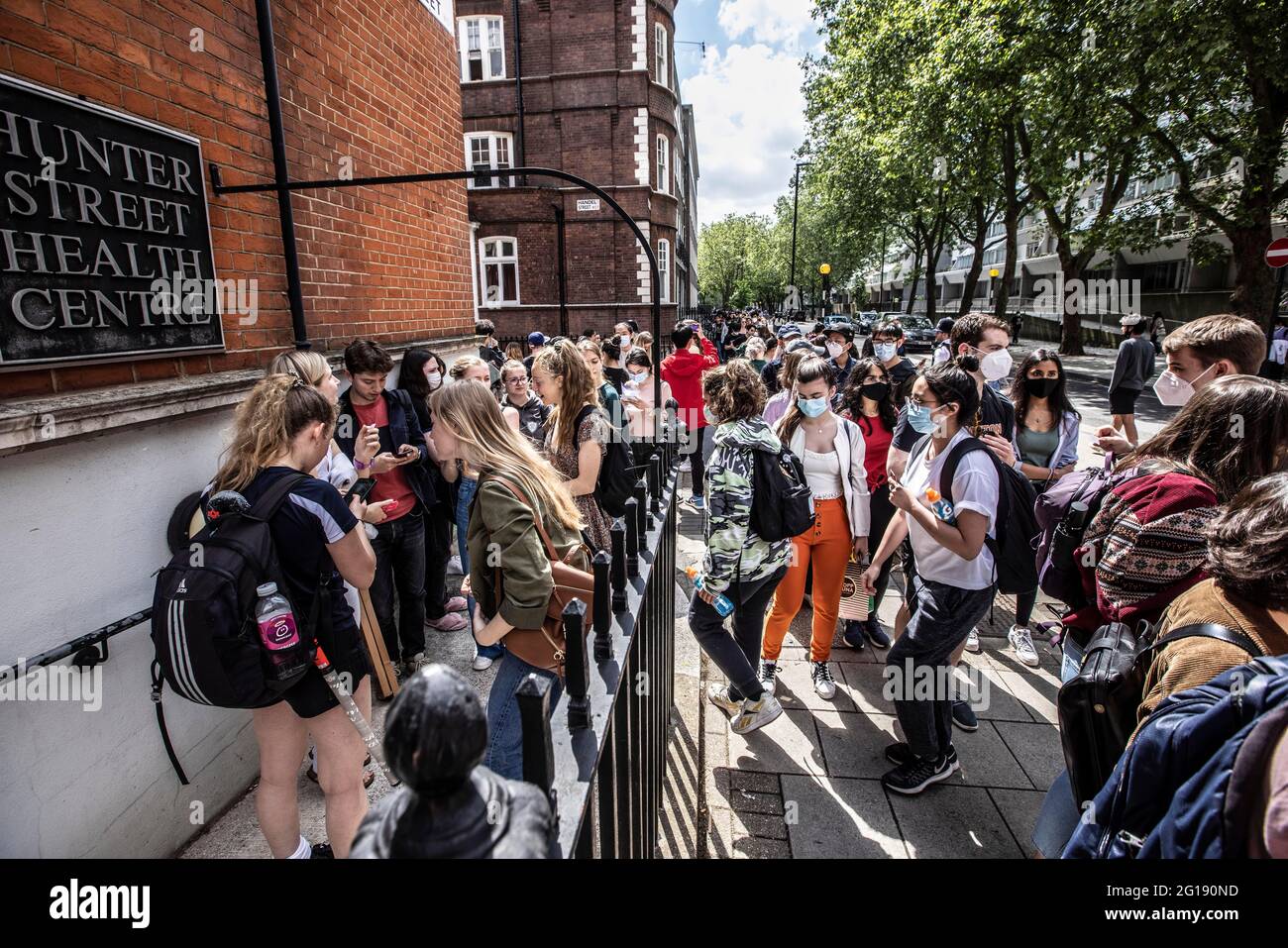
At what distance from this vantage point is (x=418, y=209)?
19.2 ft

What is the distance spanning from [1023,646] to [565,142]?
22063 millimetres

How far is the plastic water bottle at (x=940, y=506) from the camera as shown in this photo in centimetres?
305

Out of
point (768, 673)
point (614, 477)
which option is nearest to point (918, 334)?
point (768, 673)

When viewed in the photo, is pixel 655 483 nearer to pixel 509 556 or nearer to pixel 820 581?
pixel 509 556

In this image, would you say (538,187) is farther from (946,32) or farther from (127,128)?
(127,128)

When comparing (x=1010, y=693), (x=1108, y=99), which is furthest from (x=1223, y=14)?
(x=1010, y=693)

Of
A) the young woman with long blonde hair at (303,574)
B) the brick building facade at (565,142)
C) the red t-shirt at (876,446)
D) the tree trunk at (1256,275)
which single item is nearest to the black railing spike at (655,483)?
the young woman with long blonde hair at (303,574)

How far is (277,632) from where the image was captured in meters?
2.12

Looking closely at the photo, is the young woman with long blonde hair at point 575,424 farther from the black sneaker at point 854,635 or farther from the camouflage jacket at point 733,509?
the black sneaker at point 854,635

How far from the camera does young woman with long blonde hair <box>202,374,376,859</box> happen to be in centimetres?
229

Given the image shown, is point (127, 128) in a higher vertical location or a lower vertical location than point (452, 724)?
higher

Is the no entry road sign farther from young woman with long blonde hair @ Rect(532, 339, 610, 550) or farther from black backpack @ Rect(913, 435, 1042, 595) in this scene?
young woman with long blonde hair @ Rect(532, 339, 610, 550)
